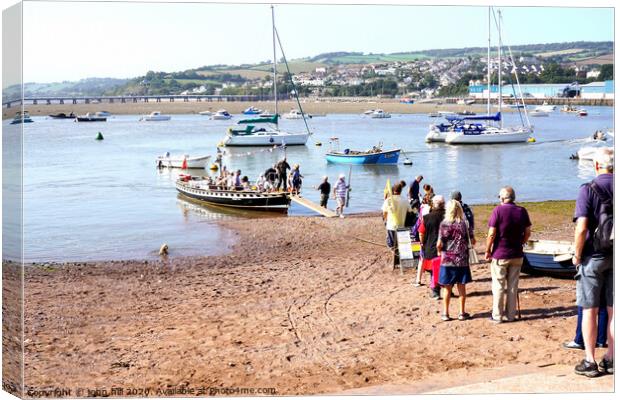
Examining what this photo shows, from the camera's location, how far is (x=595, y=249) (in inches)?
314

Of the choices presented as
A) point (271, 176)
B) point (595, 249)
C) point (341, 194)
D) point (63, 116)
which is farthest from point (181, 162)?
point (63, 116)

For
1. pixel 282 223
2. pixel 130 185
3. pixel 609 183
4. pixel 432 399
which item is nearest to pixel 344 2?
pixel 609 183

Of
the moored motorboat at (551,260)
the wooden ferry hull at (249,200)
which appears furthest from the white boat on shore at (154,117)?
the moored motorboat at (551,260)

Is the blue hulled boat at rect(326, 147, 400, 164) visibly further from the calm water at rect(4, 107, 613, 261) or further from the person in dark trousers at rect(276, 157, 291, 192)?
the person in dark trousers at rect(276, 157, 291, 192)

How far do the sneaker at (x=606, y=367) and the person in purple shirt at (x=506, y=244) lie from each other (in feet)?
7.07

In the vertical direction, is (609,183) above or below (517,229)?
above

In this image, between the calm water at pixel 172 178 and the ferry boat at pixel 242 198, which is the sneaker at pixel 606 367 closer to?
the calm water at pixel 172 178

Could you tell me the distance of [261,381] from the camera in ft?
29.6

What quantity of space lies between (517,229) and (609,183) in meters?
2.33

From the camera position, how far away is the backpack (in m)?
7.85

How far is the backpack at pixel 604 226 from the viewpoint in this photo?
785cm

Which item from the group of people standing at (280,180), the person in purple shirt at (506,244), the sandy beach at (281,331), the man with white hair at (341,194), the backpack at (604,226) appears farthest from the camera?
the group of people standing at (280,180)

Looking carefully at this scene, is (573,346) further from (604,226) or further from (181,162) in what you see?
(181,162)

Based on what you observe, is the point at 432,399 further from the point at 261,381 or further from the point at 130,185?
the point at 130,185
